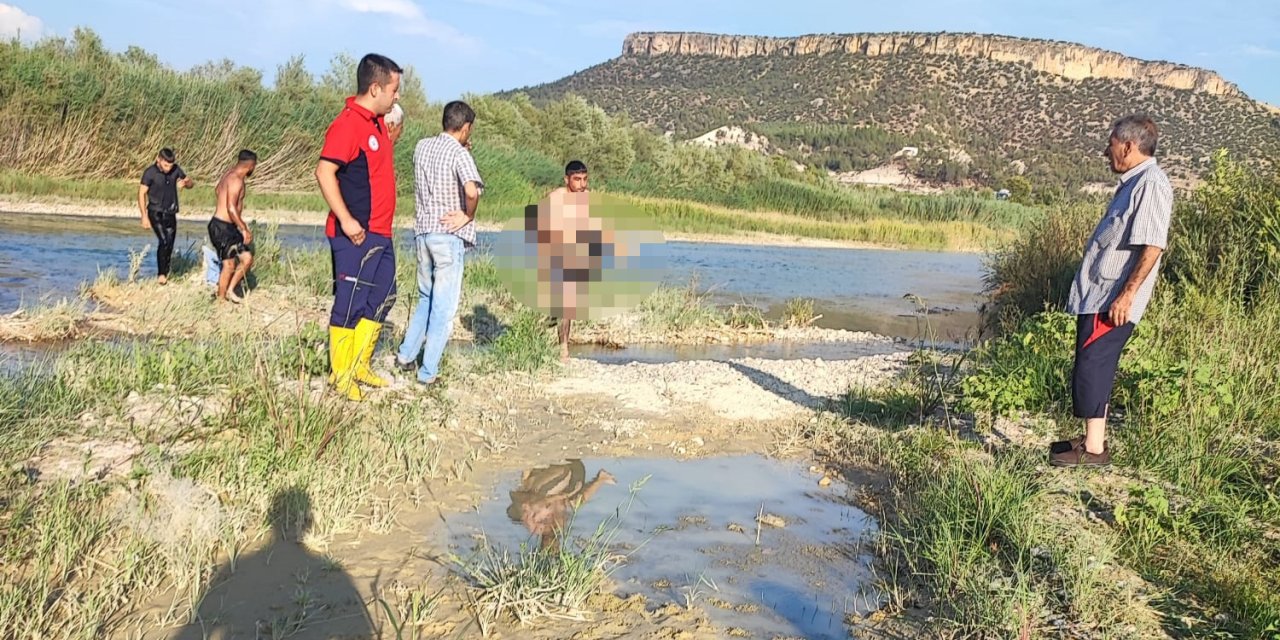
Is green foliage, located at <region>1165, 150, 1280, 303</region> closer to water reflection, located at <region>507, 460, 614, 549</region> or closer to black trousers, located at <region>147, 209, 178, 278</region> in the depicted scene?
water reflection, located at <region>507, 460, 614, 549</region>

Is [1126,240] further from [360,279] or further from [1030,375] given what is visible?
[360,279]

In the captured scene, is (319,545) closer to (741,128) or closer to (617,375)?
(617,375)

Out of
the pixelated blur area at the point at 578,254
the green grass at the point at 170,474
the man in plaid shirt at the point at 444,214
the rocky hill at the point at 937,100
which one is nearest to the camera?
the green grass at the point at 170,474

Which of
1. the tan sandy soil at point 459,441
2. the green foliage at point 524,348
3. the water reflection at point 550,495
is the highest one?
the green foliage at point 524,348

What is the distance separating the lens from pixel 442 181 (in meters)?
6.69

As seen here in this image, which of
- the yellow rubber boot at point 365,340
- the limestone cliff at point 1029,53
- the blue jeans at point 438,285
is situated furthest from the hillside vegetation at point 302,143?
the limestone cliff at point 1029,53

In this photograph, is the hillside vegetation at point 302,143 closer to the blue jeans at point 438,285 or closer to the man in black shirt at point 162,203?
the man in black shirt at point 162,203

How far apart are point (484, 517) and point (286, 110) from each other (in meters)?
27.5

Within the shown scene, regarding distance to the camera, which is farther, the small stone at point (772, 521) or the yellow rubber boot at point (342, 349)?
the yellow rubber boot at point (342, 349)

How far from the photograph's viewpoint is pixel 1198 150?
73.4 meters

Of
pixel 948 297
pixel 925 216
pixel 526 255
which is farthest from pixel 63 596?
pixel 925 216

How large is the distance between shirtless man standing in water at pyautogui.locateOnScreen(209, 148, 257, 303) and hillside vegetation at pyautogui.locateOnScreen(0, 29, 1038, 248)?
4002mm

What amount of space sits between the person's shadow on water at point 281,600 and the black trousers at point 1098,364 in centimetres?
408

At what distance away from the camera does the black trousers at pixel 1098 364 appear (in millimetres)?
5234
